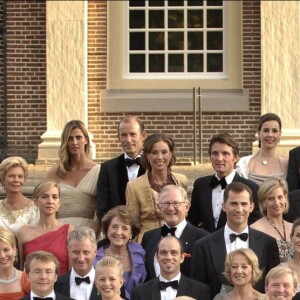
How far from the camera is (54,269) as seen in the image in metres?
8.93

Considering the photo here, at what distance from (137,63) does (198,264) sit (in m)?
10.3

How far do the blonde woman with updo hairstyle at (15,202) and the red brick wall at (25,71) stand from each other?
8.67 m

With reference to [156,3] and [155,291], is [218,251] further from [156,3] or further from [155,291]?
[156,3]

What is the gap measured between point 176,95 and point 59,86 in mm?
1749

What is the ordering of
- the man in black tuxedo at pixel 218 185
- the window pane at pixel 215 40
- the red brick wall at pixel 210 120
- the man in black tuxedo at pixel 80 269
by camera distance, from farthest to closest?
the window pane at pixel 215 40 → the red brick wall at pixel 210 120 → the man in black tuxedo at pixel 218 185 → the man in black tuxedo at pixel 80 269

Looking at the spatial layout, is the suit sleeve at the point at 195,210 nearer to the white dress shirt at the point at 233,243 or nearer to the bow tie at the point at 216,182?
the bow tie at the point at 216,182

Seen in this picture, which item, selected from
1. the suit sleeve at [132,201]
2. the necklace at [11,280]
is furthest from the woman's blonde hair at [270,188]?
the necklace at [11,280]

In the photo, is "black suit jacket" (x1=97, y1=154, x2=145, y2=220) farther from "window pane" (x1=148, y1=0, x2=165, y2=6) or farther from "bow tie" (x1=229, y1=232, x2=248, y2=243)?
"window pane" (x1=148, y1=0, x2=165, y2=6)

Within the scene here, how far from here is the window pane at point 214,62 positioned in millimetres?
19203

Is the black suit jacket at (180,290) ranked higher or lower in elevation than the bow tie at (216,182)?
lower

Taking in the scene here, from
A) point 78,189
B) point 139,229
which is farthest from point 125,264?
point 78,189

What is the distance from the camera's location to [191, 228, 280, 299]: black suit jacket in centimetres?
927

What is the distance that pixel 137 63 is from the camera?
1934 centimetres

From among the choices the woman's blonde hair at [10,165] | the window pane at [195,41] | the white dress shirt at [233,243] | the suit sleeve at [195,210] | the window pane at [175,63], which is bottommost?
the white dress shirt at [233,243]
